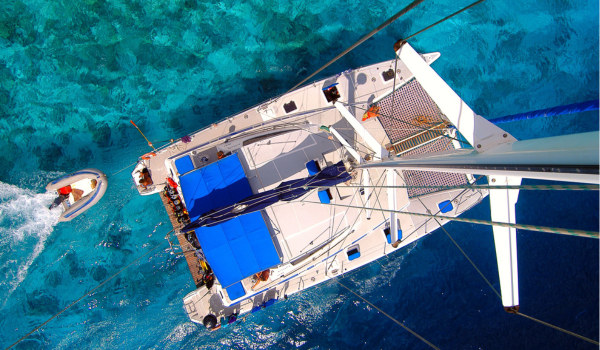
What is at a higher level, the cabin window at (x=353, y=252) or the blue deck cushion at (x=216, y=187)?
the blue deck cushion at (x=216, y=187)

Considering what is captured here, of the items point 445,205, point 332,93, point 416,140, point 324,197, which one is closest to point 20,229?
point 324,197

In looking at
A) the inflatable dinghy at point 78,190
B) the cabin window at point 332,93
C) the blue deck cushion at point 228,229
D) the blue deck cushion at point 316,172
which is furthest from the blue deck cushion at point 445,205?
the inflatable dinghy at point 78,190

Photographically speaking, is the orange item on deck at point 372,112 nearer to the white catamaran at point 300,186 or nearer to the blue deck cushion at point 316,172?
the white catamaran at point 300,186

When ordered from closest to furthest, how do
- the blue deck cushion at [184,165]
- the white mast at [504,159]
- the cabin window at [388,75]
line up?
the white mast at [504,159] < the blue deck cushion at [184,165] < the cabin window at [388,75]

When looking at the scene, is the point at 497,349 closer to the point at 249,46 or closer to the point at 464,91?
the point at 464,91

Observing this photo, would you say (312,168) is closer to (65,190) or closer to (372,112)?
(372,112)

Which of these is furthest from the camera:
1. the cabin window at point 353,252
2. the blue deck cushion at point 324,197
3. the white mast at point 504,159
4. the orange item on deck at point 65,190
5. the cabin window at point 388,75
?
the orange item on deck at point 65,190

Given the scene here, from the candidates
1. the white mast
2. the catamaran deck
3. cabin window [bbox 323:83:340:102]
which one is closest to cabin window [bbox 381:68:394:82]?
the catamaran deck

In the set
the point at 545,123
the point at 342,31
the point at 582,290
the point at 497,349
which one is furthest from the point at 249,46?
the point at 582,290
